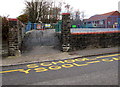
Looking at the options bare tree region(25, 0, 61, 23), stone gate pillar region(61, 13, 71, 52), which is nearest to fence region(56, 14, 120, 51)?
stone gate pillar region(61, 13, 71, 52)

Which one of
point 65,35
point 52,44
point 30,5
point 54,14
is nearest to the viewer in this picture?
point 65,35

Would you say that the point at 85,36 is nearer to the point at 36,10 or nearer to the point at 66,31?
the point at 66,31

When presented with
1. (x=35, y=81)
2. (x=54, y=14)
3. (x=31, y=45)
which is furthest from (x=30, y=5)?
(x=35, y=81)

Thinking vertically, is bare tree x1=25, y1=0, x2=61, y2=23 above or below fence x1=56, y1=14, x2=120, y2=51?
above

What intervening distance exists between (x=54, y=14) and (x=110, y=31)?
122 ft

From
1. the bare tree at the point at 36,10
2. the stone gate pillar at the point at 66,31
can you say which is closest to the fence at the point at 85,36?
the stone gate pillar at the point at 66,31

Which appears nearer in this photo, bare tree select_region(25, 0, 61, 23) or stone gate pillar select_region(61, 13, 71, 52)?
stone gate pillar select_region(61, 13, 71, 52)

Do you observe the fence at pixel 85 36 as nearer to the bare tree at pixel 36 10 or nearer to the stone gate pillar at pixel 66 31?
the stone gate pillar at pixel 66 31

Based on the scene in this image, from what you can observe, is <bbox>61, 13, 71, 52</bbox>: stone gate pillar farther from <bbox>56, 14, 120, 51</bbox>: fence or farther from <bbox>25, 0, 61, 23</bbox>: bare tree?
<bbox>25, 0, 61, 23</bbox>: bare tree

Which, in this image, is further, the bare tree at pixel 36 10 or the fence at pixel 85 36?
the bare tree at pixel 36 10

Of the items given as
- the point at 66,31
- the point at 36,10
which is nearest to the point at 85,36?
the point at 66,31

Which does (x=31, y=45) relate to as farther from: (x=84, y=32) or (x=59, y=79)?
(x=59, y=79)

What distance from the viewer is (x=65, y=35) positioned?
9336 millimetres

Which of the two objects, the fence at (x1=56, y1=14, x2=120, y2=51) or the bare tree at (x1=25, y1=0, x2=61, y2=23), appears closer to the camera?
the fence at (x1=56, y1=14, x2=120, y2=51)
